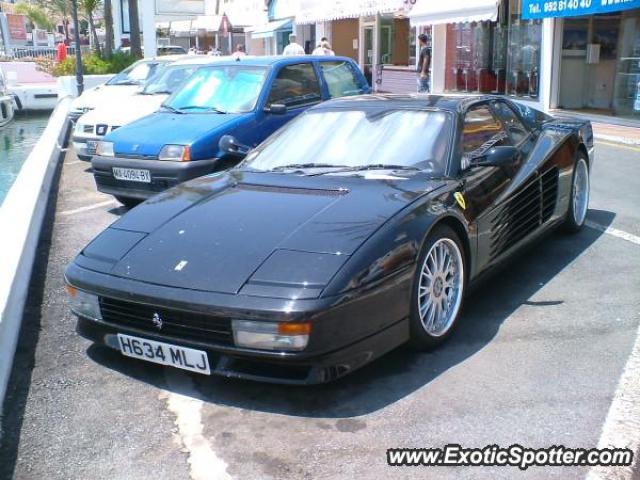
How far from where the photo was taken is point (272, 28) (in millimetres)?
30781

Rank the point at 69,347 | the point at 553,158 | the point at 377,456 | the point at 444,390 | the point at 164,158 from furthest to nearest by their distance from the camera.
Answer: the point at 164,158 < the point at 553,158 < the point at 69,347 < the point at 444,390 < the point at 377,456

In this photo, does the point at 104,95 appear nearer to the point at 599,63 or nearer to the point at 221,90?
the point at 221,90

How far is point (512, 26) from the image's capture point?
57.7 ft

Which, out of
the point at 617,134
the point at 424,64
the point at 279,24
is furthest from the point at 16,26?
the point at 617,134

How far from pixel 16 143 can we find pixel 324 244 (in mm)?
17575

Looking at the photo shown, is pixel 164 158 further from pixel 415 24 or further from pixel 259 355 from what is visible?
pixel 415 24

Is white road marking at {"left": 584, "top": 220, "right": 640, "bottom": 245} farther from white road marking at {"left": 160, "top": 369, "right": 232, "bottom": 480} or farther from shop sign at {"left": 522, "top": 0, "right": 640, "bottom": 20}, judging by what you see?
shop sign at {"left": 522, "top": 0, "right": 640, "bottom": 20}

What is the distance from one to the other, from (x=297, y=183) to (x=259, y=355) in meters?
1.39

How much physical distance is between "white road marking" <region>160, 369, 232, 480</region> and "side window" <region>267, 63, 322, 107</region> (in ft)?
15.7

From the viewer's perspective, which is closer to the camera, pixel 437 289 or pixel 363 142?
pixel 437 289

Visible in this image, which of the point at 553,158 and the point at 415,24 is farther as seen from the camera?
the point at 415,24

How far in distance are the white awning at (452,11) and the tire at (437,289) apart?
43.1 feet

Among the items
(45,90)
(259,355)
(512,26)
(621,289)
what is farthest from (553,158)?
(45,90)

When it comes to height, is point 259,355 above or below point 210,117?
below
